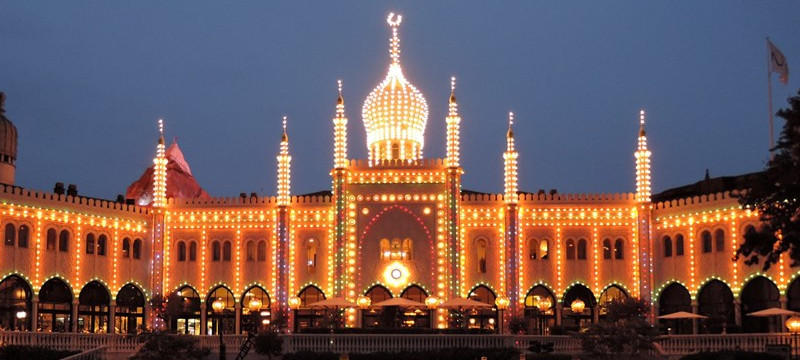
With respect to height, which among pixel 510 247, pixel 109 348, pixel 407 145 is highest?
pixel 407 145

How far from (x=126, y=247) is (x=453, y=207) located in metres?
17.5

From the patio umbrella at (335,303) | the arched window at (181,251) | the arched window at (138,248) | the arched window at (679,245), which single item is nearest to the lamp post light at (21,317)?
the arched window at (138,248)

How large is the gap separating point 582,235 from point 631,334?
18.6 m

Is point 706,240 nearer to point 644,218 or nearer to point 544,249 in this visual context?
point 644,218

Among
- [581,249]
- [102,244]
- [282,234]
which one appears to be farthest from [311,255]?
[581,249]

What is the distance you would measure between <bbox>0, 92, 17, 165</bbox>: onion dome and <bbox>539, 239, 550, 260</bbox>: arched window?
29159 mm

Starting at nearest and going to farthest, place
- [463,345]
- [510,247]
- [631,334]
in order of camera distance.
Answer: [631,334] < [463,345] < [510,247]

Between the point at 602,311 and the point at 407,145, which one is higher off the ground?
the point at 407,145

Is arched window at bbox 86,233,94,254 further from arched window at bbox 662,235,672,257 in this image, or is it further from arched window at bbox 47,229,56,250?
arched window at bbox 662,235,672,257

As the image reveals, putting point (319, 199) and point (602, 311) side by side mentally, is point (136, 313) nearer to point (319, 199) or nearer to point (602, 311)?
point (319, 199)

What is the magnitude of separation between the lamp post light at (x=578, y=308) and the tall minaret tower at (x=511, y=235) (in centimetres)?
270

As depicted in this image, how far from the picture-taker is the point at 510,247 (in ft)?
209

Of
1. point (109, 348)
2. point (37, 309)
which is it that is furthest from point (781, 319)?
point (37, 309)

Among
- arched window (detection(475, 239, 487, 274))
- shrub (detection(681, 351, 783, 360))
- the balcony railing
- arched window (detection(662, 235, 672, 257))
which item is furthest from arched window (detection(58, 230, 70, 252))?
shrub (detection(681, 351, 783, 360))
